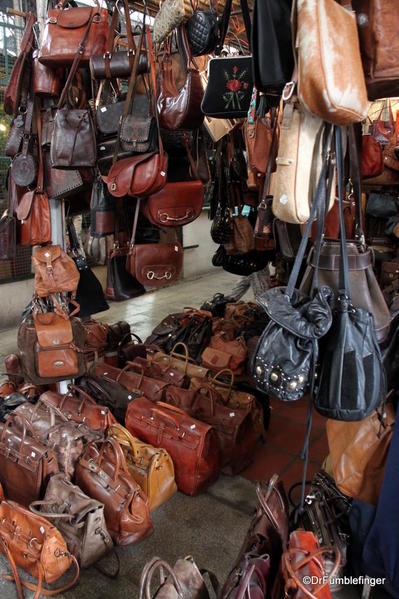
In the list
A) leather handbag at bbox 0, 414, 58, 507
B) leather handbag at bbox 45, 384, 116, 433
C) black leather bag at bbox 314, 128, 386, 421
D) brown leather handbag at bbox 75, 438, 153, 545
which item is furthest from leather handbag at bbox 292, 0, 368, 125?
leather handbag at bbox 45, 384, 116, 433

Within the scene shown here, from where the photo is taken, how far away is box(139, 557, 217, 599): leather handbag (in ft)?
4.97

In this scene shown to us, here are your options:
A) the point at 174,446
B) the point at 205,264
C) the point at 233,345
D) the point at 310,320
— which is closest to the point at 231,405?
the point at 174,446

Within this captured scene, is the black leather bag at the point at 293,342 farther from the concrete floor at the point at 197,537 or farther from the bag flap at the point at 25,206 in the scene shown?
the bag flap at the point at 25,206

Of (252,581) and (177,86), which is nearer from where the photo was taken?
(252,581)

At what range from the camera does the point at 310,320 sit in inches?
60.1

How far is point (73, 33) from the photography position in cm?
260

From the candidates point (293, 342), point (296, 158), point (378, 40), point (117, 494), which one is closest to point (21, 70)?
point (296, 158)

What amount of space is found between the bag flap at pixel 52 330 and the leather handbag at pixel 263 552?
1788 mm

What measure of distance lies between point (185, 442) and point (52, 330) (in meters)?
1.21

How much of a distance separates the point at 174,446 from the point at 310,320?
1823 millimetres

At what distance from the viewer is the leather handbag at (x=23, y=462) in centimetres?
259

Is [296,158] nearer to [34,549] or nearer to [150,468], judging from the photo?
[150,468]

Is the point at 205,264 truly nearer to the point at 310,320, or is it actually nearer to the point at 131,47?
the point at 131,47

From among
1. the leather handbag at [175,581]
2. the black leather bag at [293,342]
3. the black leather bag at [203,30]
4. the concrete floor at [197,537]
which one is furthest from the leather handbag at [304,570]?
the black leather bag at [203,30]
